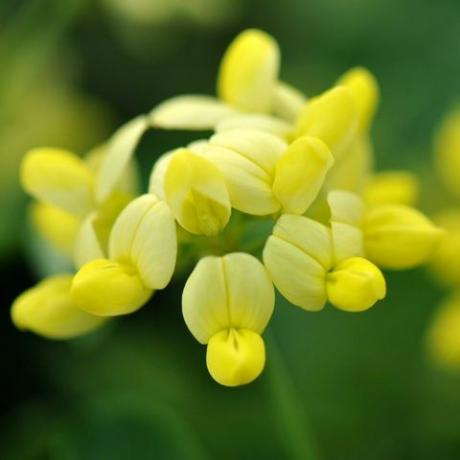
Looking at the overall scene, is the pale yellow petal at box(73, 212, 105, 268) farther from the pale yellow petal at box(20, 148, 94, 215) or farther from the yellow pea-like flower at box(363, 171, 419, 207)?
the yellow pea-like flower at box(363, 171, 419, 207)

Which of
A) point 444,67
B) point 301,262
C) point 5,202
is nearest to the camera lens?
point 301,262

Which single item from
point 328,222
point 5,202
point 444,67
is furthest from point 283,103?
point 444,67

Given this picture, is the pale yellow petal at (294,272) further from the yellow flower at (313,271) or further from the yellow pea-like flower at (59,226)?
the yellow pea-like flower at (59,226)

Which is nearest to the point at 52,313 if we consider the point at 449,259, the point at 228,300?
the point at 228,300

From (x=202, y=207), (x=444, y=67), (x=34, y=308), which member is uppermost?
(x=202, y=207)

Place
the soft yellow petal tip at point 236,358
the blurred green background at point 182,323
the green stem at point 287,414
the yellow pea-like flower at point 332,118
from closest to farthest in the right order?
1. the soft yellow petal tip at point 236,358
2. the yellow pea-like flower at point 332,118
3. the green stem at point 287,414
4. the blurred green background at point 182,323

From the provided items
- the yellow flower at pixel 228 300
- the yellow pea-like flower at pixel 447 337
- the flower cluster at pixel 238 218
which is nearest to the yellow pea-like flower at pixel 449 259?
the yellow pea-like flower at pixel 447 337

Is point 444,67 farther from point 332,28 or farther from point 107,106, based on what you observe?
point 107,106
